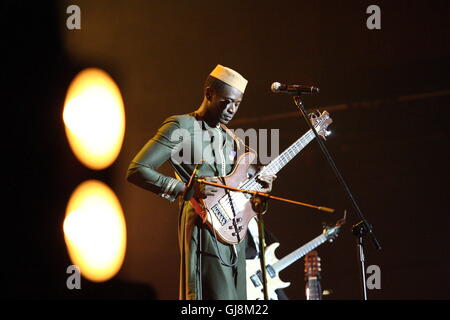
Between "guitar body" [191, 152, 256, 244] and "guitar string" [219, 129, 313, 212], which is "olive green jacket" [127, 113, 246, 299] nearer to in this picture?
"guitar body" [191, 152, 256, 244]

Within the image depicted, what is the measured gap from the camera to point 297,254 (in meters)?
6.00

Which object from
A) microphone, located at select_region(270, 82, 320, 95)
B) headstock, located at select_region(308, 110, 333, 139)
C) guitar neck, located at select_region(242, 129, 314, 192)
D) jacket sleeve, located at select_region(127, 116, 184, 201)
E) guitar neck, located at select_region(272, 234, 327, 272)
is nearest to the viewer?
jacket sleeve, located at select_region(127, 116, 184, 201)

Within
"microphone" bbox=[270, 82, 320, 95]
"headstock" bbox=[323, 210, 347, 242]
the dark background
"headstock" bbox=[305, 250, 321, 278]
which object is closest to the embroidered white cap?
"microphone" bbox=[270, 82, 320, 95]

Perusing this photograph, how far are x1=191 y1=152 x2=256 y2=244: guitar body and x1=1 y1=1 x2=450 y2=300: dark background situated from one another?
2754 millimetres

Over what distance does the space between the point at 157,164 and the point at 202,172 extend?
315 millimetres

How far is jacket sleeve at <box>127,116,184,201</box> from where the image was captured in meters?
3.51

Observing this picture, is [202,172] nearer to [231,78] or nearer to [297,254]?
[231,78]

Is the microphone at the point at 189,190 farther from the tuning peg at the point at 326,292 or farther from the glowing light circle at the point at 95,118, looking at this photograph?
the glowing light circle at the point at 95,118

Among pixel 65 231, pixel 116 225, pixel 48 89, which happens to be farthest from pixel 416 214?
pixel 48 89

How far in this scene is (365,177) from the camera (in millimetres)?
6383

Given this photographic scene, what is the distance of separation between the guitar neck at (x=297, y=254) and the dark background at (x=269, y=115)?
0.51 m

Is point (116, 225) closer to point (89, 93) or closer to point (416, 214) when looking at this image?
point (89, 93)

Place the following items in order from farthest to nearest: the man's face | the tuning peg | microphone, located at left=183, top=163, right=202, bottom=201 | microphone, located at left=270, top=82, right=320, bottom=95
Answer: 1. the tuning peg
2. the man's face
3. microphone, located at left=270, top=82, right=320, bottom=95
4. microphone, located at left=183, top=163, right=202, bottom=201

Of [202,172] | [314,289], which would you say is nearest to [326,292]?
[314,289]
